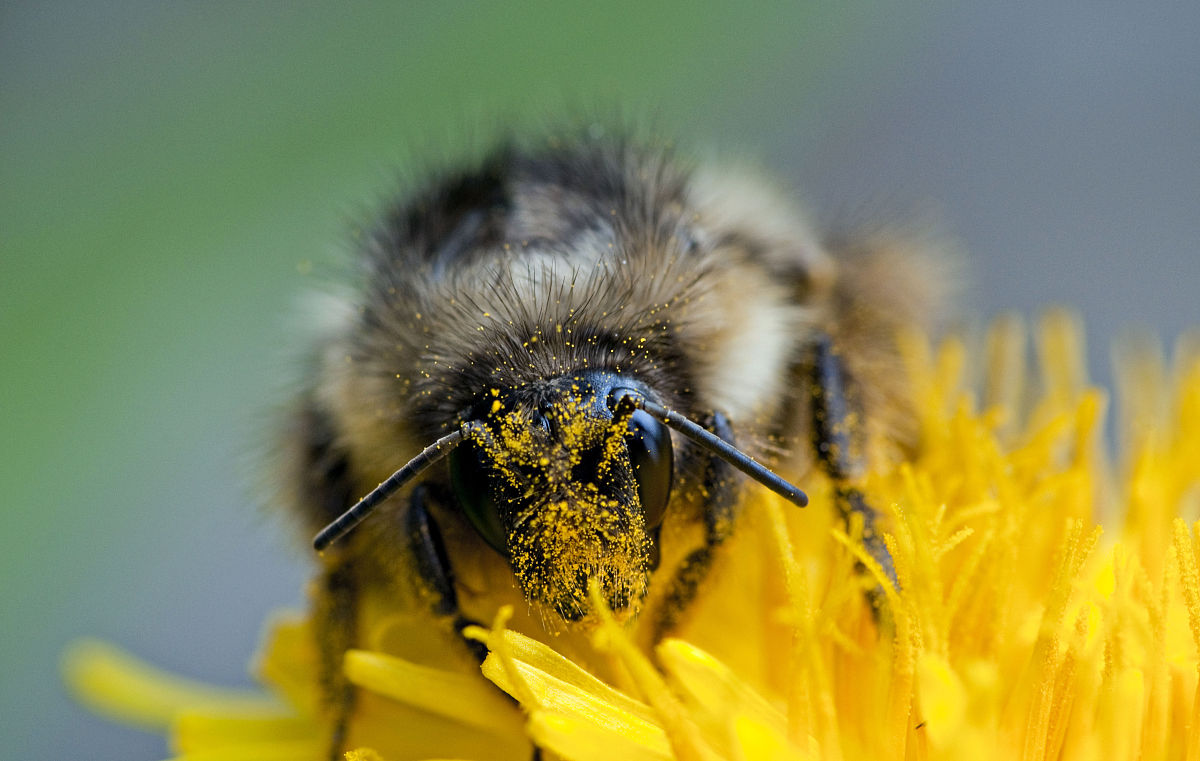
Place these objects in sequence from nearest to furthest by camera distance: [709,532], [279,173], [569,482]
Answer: [569,482]
[709,532]
[279,173]

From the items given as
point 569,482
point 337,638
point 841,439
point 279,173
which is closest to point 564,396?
point 569,482

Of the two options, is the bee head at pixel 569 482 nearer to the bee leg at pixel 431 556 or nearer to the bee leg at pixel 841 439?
the bee leg at pixel 431 556

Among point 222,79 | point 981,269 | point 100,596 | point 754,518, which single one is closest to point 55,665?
point 100,596

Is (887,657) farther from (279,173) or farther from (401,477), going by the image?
(279,173)

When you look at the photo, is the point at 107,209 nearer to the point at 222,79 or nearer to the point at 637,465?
the point at 222,79

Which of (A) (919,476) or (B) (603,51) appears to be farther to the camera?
(B) (603,51)

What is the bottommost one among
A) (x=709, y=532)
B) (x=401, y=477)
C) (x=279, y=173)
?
(x=709, y=532)

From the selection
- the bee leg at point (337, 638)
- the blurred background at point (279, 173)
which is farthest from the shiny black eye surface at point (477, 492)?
the blurred background at point (279, 173)

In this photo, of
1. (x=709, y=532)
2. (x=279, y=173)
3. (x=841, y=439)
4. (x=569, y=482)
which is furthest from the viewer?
(x=279, y=173)
